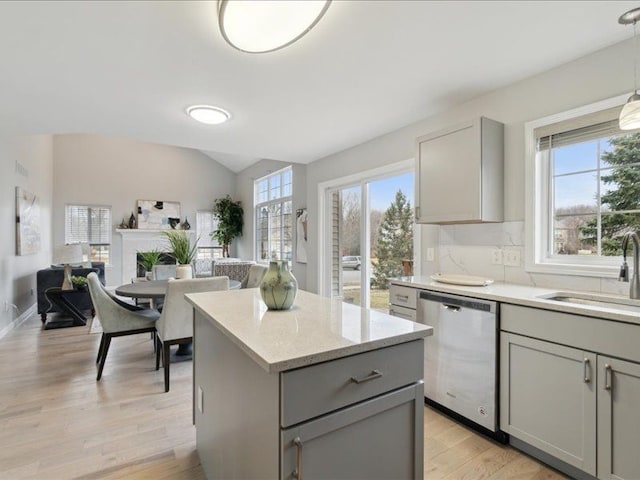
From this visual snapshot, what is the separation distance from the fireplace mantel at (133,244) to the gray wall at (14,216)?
5.23 feet

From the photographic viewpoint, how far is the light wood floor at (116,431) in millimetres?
1811

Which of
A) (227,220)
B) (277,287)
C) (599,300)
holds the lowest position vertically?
(599,300)

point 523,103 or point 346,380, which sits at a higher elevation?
point 523,103

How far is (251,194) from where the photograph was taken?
8.48m

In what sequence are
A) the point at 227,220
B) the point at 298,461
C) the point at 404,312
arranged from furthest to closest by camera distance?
the point at 227,220 → the point at 404,312 → the point at 298,461

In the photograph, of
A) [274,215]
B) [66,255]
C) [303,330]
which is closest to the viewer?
[303,330]

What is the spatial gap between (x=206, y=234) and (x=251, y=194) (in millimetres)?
1804

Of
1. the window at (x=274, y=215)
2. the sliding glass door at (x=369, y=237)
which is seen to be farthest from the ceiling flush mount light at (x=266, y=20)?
the window at (x=274, y=215)

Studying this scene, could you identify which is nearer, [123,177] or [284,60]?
[284,60]

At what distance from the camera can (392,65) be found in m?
2.26

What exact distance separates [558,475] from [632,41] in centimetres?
245

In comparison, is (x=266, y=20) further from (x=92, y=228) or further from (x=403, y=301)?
(x=92, y=228)

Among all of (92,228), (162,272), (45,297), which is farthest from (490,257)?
(92,228)

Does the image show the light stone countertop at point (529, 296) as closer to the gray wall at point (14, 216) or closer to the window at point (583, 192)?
the window at point (583, 192)
